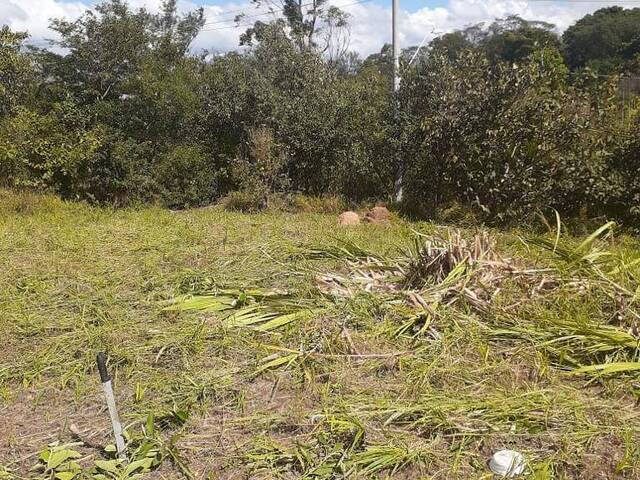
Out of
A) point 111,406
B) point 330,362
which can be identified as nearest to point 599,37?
point 330,362

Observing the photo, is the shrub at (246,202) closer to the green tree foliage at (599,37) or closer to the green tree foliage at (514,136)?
the green tree foliage at (514,136)

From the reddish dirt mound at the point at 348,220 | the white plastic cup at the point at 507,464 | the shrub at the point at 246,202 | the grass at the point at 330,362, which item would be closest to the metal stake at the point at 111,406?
the grass at the point at 330,362

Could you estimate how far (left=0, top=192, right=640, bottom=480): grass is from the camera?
7.38 feet

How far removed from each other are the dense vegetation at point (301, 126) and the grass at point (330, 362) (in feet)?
9.06

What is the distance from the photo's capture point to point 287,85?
9125 millimetres

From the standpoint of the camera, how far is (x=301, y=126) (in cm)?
870

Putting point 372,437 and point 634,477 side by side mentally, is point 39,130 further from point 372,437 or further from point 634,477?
point 634,477

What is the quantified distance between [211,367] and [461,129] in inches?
201

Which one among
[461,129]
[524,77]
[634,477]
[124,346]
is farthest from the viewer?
[461,129]

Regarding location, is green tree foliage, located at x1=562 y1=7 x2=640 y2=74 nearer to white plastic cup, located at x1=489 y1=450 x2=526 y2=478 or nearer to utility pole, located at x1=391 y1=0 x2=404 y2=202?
utility pole, located at x1=391 y1=0 x2=404 y2=202

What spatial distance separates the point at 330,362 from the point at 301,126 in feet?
20.4

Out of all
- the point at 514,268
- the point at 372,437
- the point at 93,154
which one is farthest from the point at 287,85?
the point at 372,437

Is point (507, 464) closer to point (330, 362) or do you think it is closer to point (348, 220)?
point (330, 362)

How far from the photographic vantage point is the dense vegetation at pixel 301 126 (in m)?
6.65
